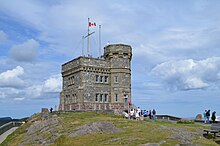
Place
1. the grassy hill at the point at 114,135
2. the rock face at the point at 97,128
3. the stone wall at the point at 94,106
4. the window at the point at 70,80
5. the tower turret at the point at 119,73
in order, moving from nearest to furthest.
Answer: the grassy hill at the point at 114,135 → the rock face at the point at 97,128 → the stone wall at the point at 94,106 → the tower turret at the point at 119,73 → the window at the point at 70,80

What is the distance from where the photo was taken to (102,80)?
5406 cm

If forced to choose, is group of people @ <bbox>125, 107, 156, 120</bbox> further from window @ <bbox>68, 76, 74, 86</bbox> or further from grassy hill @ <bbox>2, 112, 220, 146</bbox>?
window @ <bbox>68, 76, 74, 86</bbox>

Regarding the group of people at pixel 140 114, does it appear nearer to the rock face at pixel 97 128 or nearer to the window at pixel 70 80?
the rock face at pixel 97 128

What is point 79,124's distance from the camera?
31.1 m

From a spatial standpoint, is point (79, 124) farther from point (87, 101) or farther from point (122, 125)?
point (87, 101)

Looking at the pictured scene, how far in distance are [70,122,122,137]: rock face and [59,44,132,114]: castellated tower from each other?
2188cm

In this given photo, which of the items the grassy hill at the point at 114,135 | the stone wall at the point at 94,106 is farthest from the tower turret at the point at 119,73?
the grassy hill at the point at 114,135

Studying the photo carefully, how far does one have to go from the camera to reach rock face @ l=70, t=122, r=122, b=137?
88.9 feet

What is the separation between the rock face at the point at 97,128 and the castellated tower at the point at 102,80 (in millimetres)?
21876

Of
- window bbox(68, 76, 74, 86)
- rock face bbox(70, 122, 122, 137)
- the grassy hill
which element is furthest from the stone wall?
rock face bbox(70, 122, 122, 137)

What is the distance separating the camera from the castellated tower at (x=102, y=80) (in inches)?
2031

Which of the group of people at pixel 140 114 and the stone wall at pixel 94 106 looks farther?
the stone wall at pixel 94 106

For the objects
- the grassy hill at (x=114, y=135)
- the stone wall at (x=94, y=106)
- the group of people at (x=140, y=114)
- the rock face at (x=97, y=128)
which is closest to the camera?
A: the grassy hill at (x=114, y=135)

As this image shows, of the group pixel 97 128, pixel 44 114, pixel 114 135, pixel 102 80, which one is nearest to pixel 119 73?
pixel 102 80
